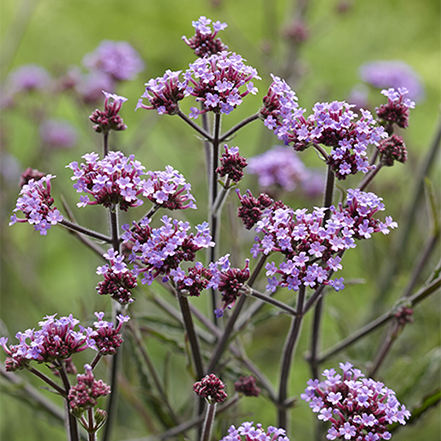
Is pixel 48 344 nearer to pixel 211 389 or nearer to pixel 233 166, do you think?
pixel 211 389

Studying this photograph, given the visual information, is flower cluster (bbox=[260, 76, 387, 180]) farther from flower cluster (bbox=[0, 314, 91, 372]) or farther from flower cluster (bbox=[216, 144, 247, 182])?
flower cluster (bbox=[0, 314, 91, 372])

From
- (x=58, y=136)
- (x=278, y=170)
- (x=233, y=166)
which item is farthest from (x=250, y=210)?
(x=58, y=136)

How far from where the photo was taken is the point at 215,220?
0.78 m

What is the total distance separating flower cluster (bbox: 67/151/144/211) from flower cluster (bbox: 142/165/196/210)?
13mm

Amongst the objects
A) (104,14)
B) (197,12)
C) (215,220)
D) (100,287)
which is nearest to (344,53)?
(197,12)

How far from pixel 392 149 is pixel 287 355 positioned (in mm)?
319

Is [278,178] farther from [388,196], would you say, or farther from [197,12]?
[197,12]

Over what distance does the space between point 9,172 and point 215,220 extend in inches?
46.2

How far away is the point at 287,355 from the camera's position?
773 millimetres

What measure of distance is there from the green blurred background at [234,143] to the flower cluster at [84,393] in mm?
297

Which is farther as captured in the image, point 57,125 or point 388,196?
point 57,125

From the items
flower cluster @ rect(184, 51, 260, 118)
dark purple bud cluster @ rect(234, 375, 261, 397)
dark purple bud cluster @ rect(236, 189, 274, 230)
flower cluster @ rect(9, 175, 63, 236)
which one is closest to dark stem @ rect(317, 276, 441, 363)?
dark purple bud cluster @ rect(234, 375, 261, 397)

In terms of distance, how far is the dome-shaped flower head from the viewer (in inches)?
56.1

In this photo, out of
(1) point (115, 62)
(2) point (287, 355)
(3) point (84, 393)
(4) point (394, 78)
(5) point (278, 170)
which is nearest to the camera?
(3) point (84, 393)
